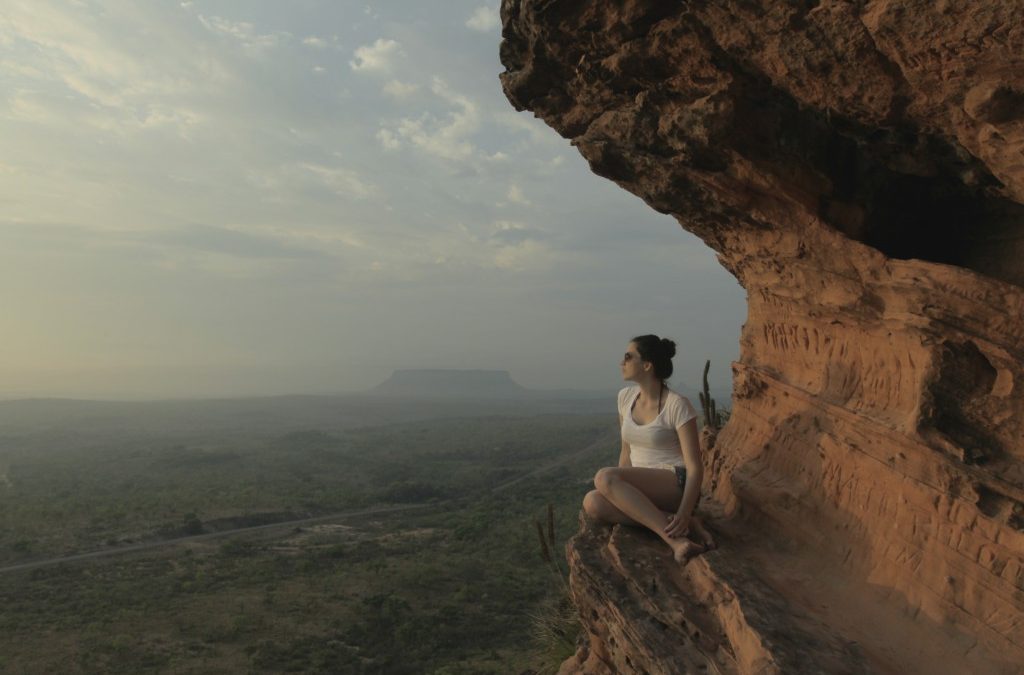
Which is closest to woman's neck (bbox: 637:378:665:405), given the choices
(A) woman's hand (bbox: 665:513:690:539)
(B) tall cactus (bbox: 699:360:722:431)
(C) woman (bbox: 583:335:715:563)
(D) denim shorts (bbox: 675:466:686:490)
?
(C) woman (bbox: 583:335:715:563)

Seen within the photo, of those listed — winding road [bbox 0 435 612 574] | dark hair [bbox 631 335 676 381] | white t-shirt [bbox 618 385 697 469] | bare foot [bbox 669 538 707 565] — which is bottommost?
winding road [bbox 0 435 612 574]

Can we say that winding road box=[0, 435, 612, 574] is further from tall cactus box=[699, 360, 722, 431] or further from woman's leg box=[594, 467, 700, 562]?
woman's leg box=[594, 467, 700, 562]

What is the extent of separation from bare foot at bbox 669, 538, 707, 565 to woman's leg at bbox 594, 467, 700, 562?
5 cm

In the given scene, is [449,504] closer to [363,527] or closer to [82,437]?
[363,527]

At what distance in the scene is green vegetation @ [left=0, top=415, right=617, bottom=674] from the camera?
51.4ft

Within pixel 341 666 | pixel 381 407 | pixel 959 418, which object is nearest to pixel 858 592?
pixel 959 418

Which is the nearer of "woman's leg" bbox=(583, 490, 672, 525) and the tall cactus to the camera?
"woman's leg" bbox=(583, 490, 672, 525)

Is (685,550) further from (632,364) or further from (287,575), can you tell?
(287,575)

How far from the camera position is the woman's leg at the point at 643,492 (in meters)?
5.66

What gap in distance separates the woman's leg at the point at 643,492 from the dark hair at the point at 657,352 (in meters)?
0.83

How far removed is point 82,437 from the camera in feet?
296

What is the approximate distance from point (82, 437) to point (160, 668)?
295 ft

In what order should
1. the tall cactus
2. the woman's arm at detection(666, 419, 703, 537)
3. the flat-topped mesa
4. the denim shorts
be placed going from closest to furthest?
1. the flat-topped mesa
2. the woman's arm at detection(666, 419, 703, 537)
3. the denim shorts
4. the tall cactus

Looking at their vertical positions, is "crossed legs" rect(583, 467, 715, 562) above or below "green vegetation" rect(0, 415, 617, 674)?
above
